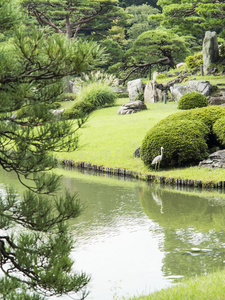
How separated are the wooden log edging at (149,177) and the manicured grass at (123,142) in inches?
4.4

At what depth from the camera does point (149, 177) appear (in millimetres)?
10562

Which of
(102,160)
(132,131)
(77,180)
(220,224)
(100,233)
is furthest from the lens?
(132,131)

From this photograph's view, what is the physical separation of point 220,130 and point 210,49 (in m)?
12.2

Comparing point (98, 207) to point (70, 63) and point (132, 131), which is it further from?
point (132, 131)

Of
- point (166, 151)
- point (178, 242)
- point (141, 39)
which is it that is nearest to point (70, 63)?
point (178, 242)

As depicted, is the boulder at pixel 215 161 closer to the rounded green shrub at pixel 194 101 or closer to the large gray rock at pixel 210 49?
the rounded green shrub at pixel 194 101

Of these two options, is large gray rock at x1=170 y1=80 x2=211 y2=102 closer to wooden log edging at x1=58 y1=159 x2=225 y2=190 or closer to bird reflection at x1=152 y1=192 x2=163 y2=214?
wooden log edging at x1=58 y1=159 x2=225 y2=190

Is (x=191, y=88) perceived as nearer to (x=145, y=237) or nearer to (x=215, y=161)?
(x=215, y=161)

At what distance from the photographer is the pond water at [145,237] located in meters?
4.80

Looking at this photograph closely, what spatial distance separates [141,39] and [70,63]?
27728 mm

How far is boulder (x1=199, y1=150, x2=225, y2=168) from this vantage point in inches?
412

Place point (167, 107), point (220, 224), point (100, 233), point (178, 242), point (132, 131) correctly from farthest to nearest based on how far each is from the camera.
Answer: point (167, 107) < point (132, 131) < point (220, 224) < point (100, 233) < point (178, 242)

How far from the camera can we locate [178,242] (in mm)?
5996

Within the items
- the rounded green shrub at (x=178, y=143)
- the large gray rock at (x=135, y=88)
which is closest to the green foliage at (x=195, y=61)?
the large gray rock at (x=135, y=88)
